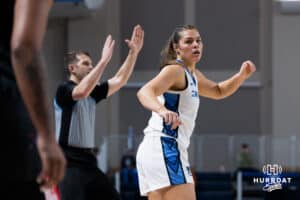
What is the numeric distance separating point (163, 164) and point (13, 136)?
8.60 feet

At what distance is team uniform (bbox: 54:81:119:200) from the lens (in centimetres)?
480

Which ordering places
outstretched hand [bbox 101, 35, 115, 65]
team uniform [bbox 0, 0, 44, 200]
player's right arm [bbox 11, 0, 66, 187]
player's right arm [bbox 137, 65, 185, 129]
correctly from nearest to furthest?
1. player's right arm [bbox 11, 0, 66, 187]
2. team uniform [bbox 0, 0, 44, 200]
3. player's right arm [bbox 137, 65, 185, 129]
4. outstretched hand [bbox 101, 35, 115, 65]

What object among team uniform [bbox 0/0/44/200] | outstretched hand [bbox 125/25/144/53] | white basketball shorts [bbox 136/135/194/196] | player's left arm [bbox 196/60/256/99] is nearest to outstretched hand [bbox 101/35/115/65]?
outstretched hand [bbox 125/25/144/53]

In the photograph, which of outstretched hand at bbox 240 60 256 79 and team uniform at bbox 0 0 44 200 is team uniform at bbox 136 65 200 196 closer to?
→ outstretched hand at bbox 240 60 256 79

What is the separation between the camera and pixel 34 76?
2125mm

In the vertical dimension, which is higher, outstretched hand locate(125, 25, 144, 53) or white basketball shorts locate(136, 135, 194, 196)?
outstretched hand locate(125, 25, 144, 53)

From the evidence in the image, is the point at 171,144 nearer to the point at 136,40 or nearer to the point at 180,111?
the point at 180,111

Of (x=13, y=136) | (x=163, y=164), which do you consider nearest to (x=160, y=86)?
(x=163, y=164)

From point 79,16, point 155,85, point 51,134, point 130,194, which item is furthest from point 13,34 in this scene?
point 79,16

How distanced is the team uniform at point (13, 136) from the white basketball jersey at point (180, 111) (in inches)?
99.1

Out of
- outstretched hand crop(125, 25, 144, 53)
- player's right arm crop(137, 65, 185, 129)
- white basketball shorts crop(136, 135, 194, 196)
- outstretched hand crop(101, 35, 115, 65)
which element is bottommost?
white basketball shorts crop(136, 135, 194, 196)

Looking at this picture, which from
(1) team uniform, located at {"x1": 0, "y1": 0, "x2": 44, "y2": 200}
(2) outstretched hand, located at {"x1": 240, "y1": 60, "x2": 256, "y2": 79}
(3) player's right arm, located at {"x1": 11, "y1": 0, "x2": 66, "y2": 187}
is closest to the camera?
(3) player's right arm, located at {"x1": 11, "y1": 0, "x2": 66, "y2": 187}

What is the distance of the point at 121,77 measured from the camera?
5500mm

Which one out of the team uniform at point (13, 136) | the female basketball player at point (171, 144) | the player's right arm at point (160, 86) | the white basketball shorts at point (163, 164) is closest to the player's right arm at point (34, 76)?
the team uniform at point (13, 136)
